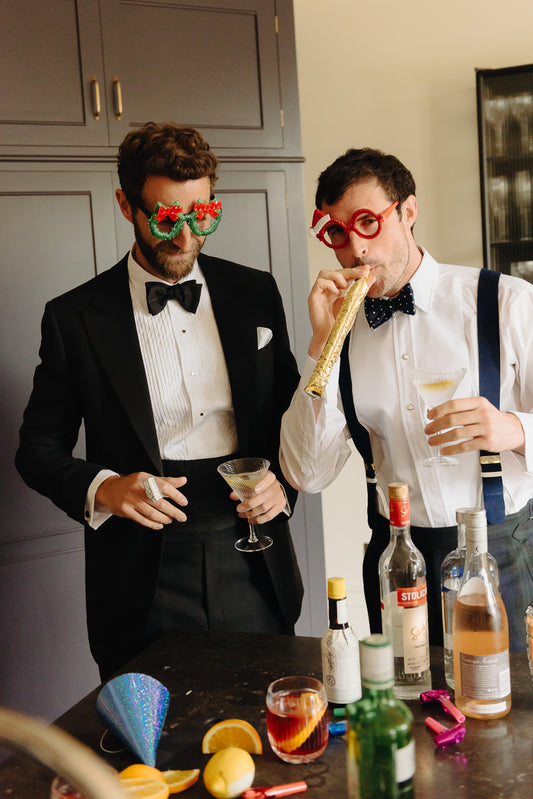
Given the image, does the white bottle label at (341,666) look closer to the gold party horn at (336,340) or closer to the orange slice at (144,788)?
the orange slice at (144,788)

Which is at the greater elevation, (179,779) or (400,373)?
(400,373)

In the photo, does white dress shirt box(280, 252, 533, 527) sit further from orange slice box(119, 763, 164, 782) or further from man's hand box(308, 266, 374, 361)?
orange slice box(119, 763, 164, 782)

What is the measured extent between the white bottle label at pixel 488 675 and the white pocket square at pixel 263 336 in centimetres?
108

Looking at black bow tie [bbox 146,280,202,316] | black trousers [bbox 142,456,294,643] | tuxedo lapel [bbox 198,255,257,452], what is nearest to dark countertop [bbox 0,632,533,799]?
black trousers [bbox 142,456,294,643]

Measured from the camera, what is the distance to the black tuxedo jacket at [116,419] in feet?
6.37

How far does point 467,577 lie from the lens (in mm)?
1214

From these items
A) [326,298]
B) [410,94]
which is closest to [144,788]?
[326,298]

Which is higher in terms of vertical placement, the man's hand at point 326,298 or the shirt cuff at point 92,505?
the man's hand at point 326,298

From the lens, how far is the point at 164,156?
6.19 feet

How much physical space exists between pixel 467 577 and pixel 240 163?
2.09 meters

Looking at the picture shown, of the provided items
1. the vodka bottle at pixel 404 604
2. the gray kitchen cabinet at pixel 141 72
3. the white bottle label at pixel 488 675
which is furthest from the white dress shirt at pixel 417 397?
the gray kitchen cabinet at pixel 141 72

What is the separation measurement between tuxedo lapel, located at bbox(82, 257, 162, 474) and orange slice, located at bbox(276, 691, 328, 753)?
89 centimetres

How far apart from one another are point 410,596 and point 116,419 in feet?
3.31

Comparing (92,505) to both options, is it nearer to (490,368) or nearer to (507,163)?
(490,368)
